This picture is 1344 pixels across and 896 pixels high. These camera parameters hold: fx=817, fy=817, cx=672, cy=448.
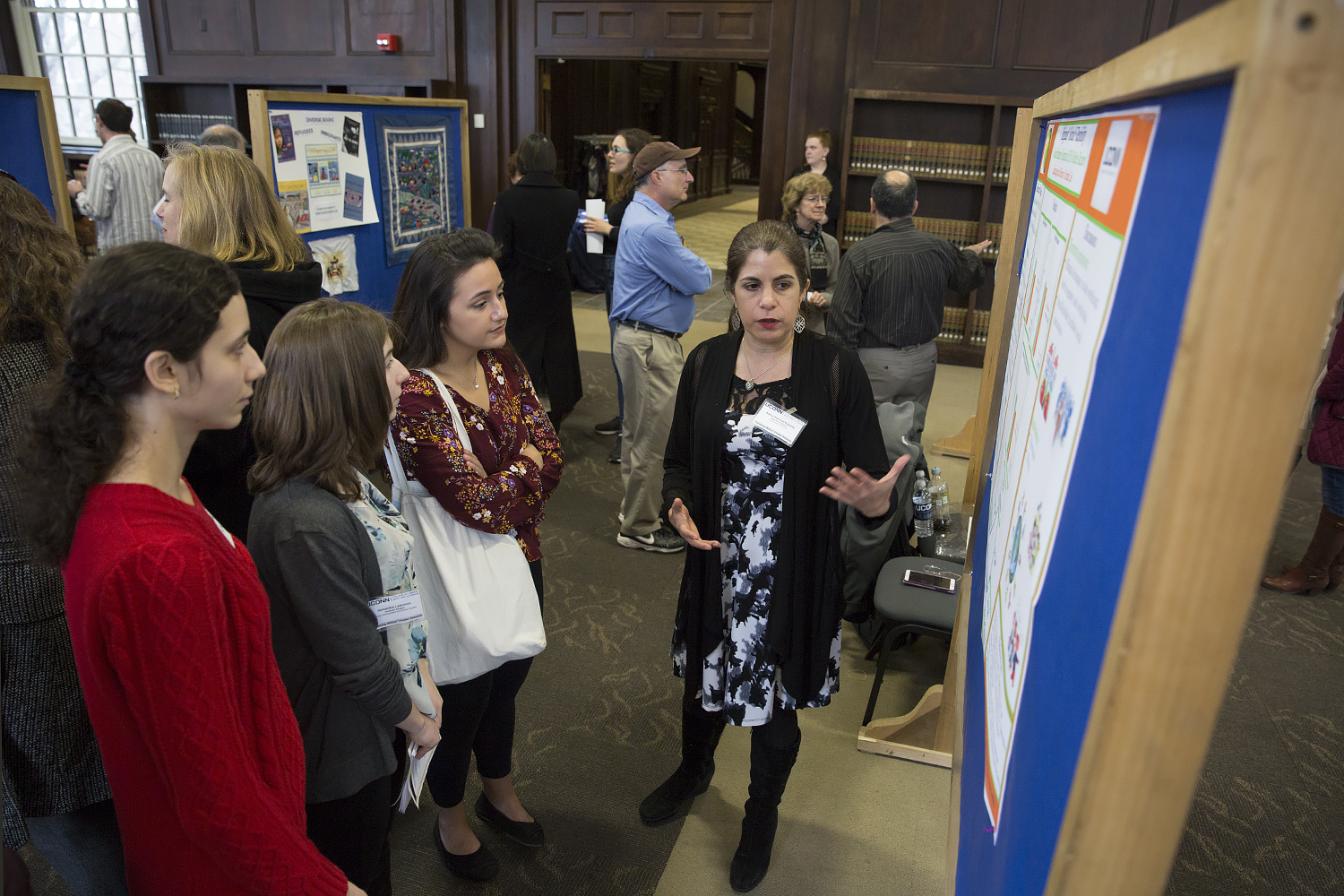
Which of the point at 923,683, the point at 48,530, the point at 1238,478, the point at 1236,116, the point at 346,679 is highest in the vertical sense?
the point at 1236,116

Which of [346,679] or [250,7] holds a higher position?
[250,7]

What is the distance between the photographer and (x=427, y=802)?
2311 mm

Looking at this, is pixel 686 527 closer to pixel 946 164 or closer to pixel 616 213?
pixel 616 213

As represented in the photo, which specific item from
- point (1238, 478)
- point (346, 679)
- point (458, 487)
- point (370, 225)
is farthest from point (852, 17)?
point (1238, 478)

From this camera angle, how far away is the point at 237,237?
2002 mm

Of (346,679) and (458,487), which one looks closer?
(346,679)

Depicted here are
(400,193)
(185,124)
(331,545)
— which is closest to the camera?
(331,545)

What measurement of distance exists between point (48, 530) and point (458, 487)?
0.76m

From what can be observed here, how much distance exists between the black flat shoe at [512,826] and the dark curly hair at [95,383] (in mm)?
1466

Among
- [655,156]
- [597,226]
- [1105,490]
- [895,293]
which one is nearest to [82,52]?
[597,226]

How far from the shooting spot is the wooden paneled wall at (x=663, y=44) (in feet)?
20.1

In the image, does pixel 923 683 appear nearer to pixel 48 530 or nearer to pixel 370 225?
pixel 48 530

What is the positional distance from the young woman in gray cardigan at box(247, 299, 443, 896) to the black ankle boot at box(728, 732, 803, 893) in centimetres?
88

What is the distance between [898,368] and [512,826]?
248cm
